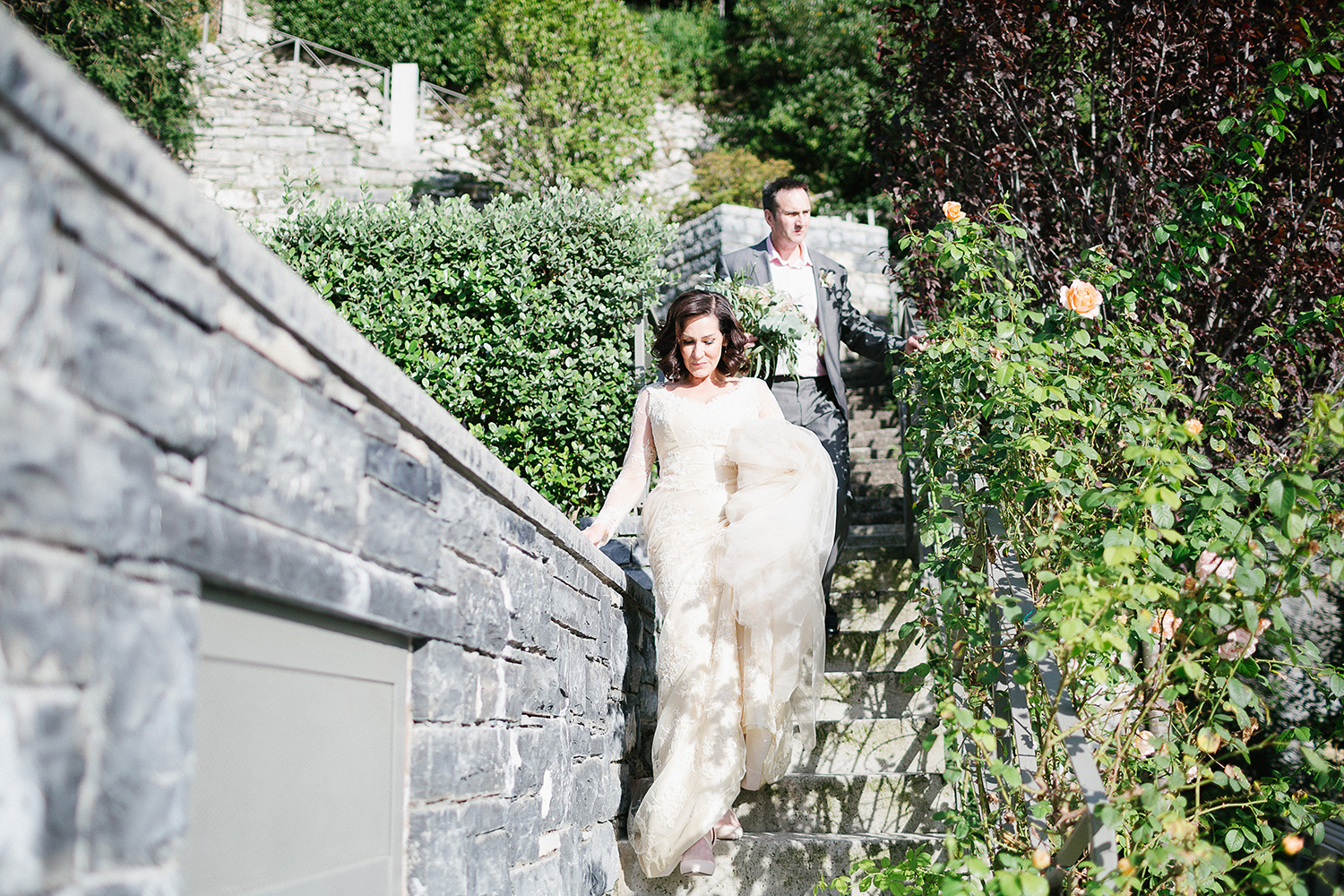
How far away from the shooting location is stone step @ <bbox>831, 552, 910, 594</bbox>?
459cm

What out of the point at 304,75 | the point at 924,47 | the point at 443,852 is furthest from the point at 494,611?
the point at 304,75

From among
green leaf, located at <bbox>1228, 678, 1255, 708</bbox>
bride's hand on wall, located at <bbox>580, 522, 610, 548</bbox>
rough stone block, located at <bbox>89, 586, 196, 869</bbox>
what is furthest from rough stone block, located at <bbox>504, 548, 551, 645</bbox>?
green leaf, located at <bbox>1228, 678, 1255, 708</bbox>

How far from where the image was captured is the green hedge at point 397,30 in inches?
A: 550

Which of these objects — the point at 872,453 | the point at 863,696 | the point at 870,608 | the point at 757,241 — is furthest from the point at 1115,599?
the point at 757,241

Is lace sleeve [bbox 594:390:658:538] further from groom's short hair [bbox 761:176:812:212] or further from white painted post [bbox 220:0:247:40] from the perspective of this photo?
white painted post [bbox 220:0:247:40]

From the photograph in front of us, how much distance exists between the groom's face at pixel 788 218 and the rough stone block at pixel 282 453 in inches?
121

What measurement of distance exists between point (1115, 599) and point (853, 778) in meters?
1.71

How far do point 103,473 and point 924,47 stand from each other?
4.85 meters

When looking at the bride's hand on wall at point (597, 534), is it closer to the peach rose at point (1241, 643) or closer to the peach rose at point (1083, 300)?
the peach rose at point (1083, 300)

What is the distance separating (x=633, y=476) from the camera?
11.2 ft

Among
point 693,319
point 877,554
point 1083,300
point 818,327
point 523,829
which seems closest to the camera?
point 523,829

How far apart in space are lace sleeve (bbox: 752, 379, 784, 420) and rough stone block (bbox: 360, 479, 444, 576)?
6.04 ft

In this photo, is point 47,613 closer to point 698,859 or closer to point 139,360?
point 139,360

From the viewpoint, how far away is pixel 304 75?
45.2 ft
